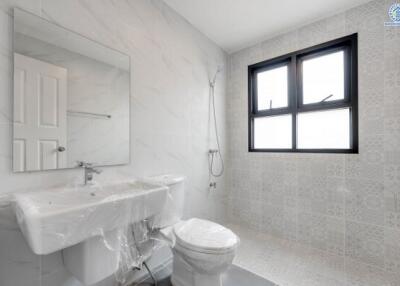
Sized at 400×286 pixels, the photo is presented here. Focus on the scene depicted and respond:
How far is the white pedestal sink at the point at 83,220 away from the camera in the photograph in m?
0.77

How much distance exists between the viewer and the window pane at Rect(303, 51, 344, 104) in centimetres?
200

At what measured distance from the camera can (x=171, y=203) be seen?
159 cm

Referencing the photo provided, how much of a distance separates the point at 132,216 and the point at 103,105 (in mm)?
824

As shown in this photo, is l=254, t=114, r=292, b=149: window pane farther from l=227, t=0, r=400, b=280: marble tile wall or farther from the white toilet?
the white toilet

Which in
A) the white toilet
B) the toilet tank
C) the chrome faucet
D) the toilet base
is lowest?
the toilet base

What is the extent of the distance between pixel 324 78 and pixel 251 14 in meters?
1.01

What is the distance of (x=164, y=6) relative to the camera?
1.83m

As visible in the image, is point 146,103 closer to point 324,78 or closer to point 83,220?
point 83,220

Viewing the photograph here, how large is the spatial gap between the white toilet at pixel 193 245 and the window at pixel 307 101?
1.31 m

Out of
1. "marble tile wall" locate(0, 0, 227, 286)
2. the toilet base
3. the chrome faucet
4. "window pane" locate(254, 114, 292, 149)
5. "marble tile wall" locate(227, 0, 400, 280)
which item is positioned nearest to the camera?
"marble tile wall" locate(0, 0, 227, 286)

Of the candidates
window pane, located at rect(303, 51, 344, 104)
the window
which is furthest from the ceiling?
window pane, located at rect(303, 51, 344, 104)

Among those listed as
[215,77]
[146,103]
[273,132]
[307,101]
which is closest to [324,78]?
[307,101]

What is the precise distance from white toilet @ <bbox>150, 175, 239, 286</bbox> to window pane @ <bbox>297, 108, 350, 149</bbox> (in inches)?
54.6

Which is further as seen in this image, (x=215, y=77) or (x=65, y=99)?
(x=215, y=77)
